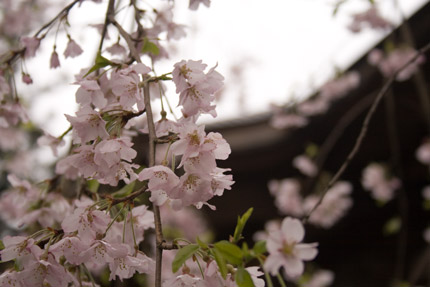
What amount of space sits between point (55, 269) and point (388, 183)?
2.92 m

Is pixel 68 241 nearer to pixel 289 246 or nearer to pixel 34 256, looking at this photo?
pixel 34 256

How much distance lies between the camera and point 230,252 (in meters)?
0.64

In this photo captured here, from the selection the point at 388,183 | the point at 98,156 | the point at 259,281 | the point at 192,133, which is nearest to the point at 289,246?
the point at 259,281

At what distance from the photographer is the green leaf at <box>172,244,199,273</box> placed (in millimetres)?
655

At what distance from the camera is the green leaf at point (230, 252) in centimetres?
64

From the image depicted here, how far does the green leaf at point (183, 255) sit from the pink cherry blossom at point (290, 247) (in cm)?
12

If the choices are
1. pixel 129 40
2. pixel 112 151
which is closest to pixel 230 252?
pixel 112 151

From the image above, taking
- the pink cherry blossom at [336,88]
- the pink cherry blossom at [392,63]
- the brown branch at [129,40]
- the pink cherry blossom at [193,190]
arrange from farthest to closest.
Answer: the pink cherry blossom at [336,88], the pink cherry blossom at [392,63], the brown branch at [129,40], the pink cherry blossom at [193,190]

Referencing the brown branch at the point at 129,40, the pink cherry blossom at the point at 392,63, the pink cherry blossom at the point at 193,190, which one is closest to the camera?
the pink cherry blossom at the point at 193,190

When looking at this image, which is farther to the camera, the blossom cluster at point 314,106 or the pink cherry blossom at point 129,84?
the blossom cluster at point 314,106

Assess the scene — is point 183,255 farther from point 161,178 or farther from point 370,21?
point 370,21

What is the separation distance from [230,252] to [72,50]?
2.93 ft

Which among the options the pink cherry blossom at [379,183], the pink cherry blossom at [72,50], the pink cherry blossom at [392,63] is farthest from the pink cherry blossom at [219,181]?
the pink cherry blossom at [379,183]

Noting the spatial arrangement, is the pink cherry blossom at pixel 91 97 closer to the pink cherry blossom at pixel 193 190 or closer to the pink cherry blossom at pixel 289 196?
the pink cherry blossom at pixel 193 190
